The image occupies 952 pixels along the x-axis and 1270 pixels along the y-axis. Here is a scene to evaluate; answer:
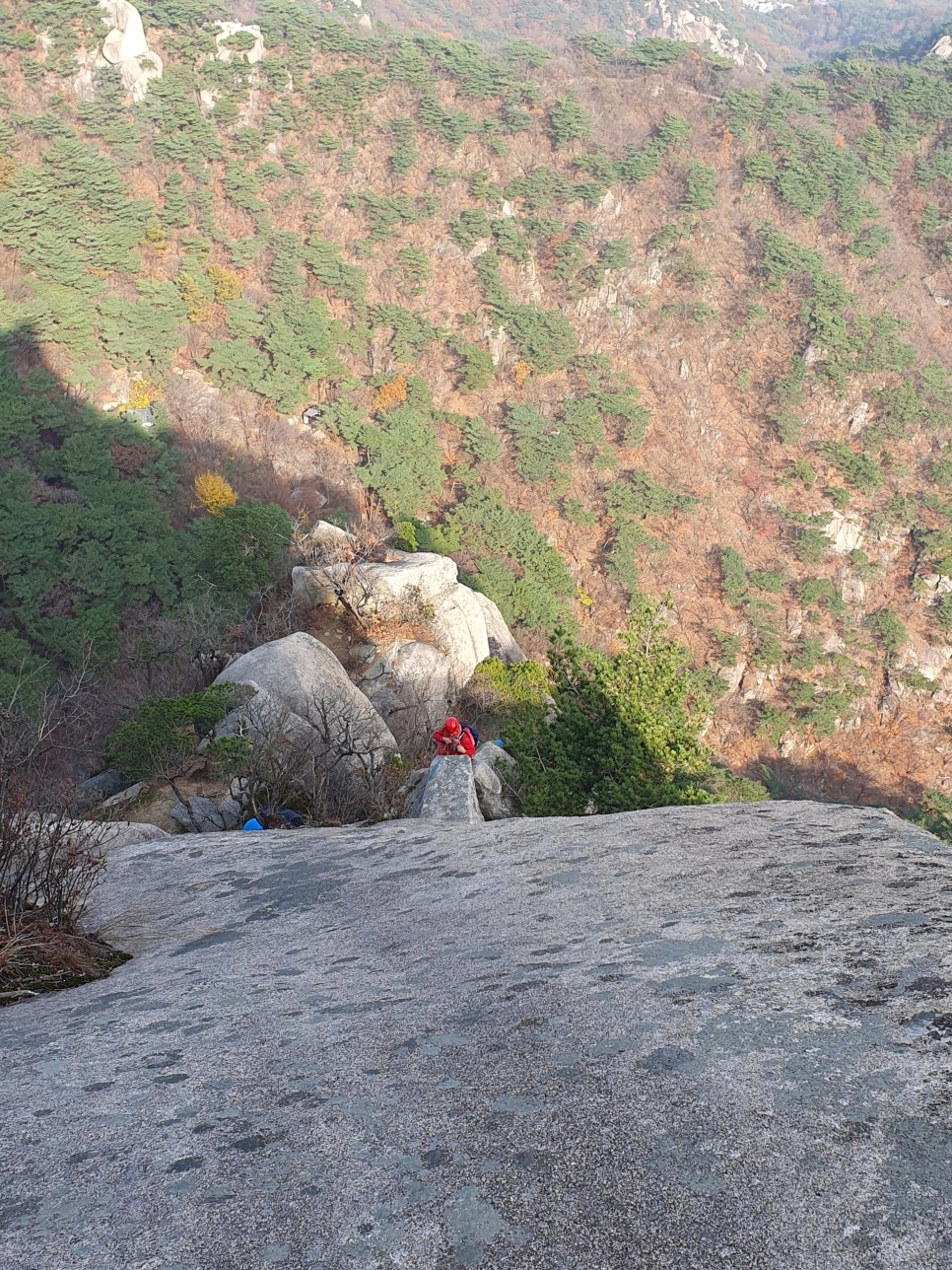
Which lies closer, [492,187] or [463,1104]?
[463,1104]

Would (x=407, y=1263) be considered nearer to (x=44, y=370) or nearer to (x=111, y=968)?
(x=111, y=968)

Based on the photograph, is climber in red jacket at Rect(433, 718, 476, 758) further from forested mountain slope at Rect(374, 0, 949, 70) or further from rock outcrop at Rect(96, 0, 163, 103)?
forested mountain slope at Rect(374, 0, 949, 70)

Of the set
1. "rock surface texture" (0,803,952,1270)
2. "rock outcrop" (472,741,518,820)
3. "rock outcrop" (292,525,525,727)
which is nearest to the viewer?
"rock surface texture" (0,803,952,1270)

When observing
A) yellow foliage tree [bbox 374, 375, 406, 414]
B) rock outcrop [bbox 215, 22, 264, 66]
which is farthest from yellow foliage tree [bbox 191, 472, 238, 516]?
rock outcrop [bbox 215, 22, 264, 66]

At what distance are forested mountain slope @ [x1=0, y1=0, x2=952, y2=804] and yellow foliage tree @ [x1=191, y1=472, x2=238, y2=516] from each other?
70 centimetres

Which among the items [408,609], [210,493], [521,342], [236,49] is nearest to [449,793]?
[408,609]

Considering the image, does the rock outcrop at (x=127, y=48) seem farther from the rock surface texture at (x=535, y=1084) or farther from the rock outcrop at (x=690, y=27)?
the rock outcrop at (x=690, y=27)

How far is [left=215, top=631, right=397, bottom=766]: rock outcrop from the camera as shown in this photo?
1480 cm

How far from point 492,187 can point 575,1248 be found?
55.7 metres

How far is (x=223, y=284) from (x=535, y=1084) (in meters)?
44.4

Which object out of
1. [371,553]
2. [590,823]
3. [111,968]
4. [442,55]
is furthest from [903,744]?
[442,55]

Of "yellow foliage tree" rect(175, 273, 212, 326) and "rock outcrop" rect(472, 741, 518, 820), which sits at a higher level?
"rock outcrop" rect(472, 741, 518, 820)

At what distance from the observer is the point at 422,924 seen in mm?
4559

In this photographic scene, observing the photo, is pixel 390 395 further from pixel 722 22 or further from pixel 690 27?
pixel 722 22
